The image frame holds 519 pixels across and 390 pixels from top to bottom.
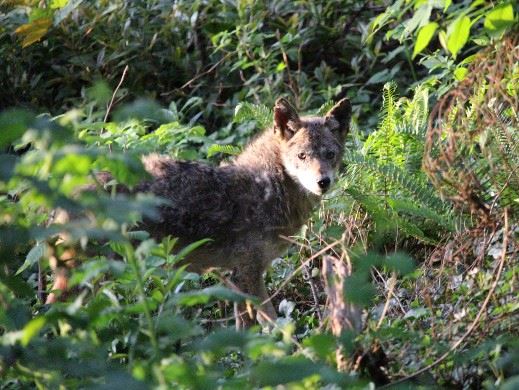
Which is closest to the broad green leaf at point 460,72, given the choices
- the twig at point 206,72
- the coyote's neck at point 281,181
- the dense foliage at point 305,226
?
the dense foliage at point 305,226

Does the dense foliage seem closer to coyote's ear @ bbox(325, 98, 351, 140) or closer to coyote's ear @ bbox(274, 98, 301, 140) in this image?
coyote's ear @ bbox(325, 98, 351, 140)

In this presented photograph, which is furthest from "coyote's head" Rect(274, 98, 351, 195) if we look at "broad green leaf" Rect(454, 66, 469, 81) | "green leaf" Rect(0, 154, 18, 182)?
"green leaf" Rect(0, 154, 18, 182)

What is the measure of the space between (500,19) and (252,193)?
150 inches

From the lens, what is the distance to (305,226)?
7941mm

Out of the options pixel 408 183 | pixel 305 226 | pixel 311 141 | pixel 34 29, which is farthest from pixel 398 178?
pixel 34 29

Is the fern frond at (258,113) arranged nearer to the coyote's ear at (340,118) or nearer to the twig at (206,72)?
the coyote's ear at (340,118)

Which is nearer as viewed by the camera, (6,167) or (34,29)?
(6,167)

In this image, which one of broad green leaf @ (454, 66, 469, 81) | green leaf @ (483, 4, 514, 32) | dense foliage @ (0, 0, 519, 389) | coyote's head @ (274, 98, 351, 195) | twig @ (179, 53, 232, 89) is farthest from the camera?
twig @ (179, 53, 232, 89)

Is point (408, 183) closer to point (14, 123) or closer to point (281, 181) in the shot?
point (281, 181)

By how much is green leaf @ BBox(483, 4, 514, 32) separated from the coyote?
321 centimetres

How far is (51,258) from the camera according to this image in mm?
5656

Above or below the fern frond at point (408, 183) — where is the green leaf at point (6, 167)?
above

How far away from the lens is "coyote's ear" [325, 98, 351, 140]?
27.8ft

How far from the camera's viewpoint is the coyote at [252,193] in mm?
7477
